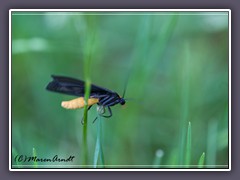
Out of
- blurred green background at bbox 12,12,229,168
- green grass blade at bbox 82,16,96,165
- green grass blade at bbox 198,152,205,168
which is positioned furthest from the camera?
blurred green background at bbox 12,12,229,168

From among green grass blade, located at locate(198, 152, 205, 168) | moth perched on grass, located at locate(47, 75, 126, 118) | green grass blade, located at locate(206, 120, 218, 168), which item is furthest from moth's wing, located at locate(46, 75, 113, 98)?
green grass blade, located at locate(206, 120, 218, 168)

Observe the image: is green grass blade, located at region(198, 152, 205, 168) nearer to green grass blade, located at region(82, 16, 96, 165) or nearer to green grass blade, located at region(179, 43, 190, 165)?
green grass blade, located at region(179, 43, 190, 165)

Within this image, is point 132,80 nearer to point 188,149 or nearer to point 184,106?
point 184,106

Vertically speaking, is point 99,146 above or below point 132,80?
below

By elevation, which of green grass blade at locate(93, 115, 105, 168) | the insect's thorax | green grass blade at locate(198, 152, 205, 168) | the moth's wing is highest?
the moth's wing

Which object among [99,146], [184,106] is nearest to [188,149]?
[184,106]

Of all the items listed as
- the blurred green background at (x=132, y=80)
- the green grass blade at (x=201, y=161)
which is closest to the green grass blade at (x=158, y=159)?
the blurred green background at (x=132, y=80)
